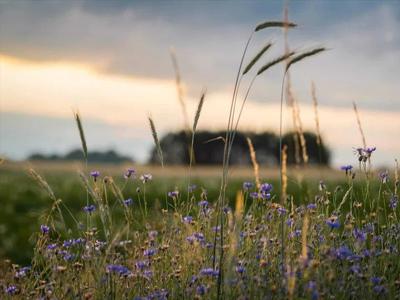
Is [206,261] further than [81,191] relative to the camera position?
No

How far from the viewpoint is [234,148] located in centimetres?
2562

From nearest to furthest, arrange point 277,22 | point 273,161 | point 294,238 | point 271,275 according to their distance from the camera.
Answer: point 277,22, point 271,275, point 294,238, point 273,161

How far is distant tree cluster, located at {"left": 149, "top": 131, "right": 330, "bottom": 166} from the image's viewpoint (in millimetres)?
23984

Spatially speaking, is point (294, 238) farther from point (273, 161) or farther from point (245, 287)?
point (273, 161)

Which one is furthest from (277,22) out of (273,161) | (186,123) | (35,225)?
(273,161)

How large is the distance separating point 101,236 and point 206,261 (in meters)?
7.02

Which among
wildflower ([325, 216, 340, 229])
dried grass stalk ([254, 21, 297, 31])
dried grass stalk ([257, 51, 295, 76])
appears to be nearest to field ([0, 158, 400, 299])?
wildflower ([325, 216, 340, 229])

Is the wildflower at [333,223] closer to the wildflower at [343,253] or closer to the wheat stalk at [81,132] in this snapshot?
the wildflower at [343,253]

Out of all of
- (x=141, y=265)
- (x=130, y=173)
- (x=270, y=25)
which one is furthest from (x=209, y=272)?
(x=270, y=25)

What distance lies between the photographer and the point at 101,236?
1123cm

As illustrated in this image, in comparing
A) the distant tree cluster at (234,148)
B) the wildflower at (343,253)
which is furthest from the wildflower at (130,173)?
the distant tree cluster at (234,148)

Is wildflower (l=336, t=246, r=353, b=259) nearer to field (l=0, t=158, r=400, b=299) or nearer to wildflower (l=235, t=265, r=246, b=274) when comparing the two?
field (l=0, t=158, r=400, b=299)

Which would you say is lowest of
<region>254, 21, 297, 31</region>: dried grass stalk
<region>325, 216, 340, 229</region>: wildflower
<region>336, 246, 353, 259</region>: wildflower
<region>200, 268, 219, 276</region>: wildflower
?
<region>200, 268, 219, 276</region>: wildflower

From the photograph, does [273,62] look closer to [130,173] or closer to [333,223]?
[333,223]
